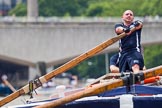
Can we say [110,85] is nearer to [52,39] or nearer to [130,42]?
[130,42]

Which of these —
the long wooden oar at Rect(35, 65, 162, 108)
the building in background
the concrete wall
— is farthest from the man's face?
the building in background

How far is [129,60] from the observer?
10148 mm

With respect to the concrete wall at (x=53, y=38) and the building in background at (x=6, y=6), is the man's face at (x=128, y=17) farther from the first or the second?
the building in background at (x=6, y=6)

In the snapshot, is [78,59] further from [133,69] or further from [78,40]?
[78,40]

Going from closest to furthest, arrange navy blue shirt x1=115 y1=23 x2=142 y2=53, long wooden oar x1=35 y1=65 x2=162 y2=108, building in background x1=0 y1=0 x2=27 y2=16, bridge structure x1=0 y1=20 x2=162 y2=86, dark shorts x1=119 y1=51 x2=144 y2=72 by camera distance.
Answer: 1. long wooden oar x1=35 y1=65 x2=162 y2=108
2. dark shorts x1=119 y1=51 x2=144 y2=72
3. navy blue shirt x1=115 y1=23 x2=142 y2=53
4. bridge structure x1=0 y1=20 x2=162 y2=86
5. building in background x1=0 y1=0 x2=27 y2=16

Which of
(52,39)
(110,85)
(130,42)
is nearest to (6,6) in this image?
(52,39)

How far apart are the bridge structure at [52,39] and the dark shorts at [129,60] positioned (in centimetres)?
3999

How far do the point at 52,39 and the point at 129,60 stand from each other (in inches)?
1617

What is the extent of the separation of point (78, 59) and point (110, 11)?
68.4 metres

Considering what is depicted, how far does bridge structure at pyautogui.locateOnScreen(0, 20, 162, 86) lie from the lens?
166 feet

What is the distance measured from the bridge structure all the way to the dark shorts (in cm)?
3999

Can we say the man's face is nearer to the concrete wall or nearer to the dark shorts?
the dark shorts

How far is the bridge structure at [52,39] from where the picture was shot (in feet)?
166

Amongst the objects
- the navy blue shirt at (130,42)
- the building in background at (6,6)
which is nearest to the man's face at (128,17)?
the navy blue shirt at (130,42)
